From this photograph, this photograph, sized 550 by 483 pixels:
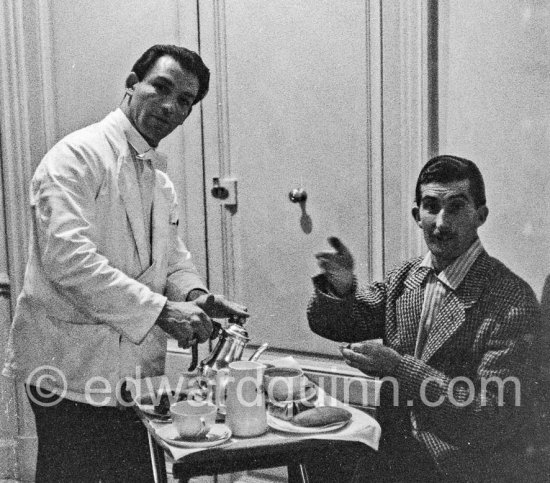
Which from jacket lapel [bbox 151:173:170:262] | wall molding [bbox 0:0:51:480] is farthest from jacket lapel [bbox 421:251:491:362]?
wall molding [bbox 0:0:51:480]

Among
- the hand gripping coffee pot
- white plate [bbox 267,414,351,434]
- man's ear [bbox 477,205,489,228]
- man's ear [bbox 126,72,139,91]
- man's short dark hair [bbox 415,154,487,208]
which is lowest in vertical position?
white plate [bbox 267,414,351,434]

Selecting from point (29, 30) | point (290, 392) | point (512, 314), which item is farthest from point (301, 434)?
point (29, 30)

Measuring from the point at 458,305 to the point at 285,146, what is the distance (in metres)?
0.93

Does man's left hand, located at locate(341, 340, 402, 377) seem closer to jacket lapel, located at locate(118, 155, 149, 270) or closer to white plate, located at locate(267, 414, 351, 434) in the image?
white plate, located at locate(267, 414, 351, 434)

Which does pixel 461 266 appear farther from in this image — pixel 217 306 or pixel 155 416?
pixel 155 416

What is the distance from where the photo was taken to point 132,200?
1938 millimetres

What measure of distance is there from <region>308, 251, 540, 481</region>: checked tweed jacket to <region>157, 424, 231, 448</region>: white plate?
1.49 feet

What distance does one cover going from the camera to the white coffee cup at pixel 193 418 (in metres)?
1.43

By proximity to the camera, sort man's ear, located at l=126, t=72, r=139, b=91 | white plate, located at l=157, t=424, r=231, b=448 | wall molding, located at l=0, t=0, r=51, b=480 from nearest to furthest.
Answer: white plate, located at l=157, t=424, r=231, b=448 < man's ear, located at l=126, t=72, r=139, b=91 < wall molding, located at l=0, t=0, r=51, b=480

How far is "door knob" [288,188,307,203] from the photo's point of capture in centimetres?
229

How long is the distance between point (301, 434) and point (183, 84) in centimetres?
110

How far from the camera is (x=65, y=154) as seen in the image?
6.07 feet

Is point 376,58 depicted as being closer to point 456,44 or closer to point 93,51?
point 456,44

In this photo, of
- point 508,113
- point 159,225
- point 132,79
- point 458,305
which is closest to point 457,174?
point 508,113
